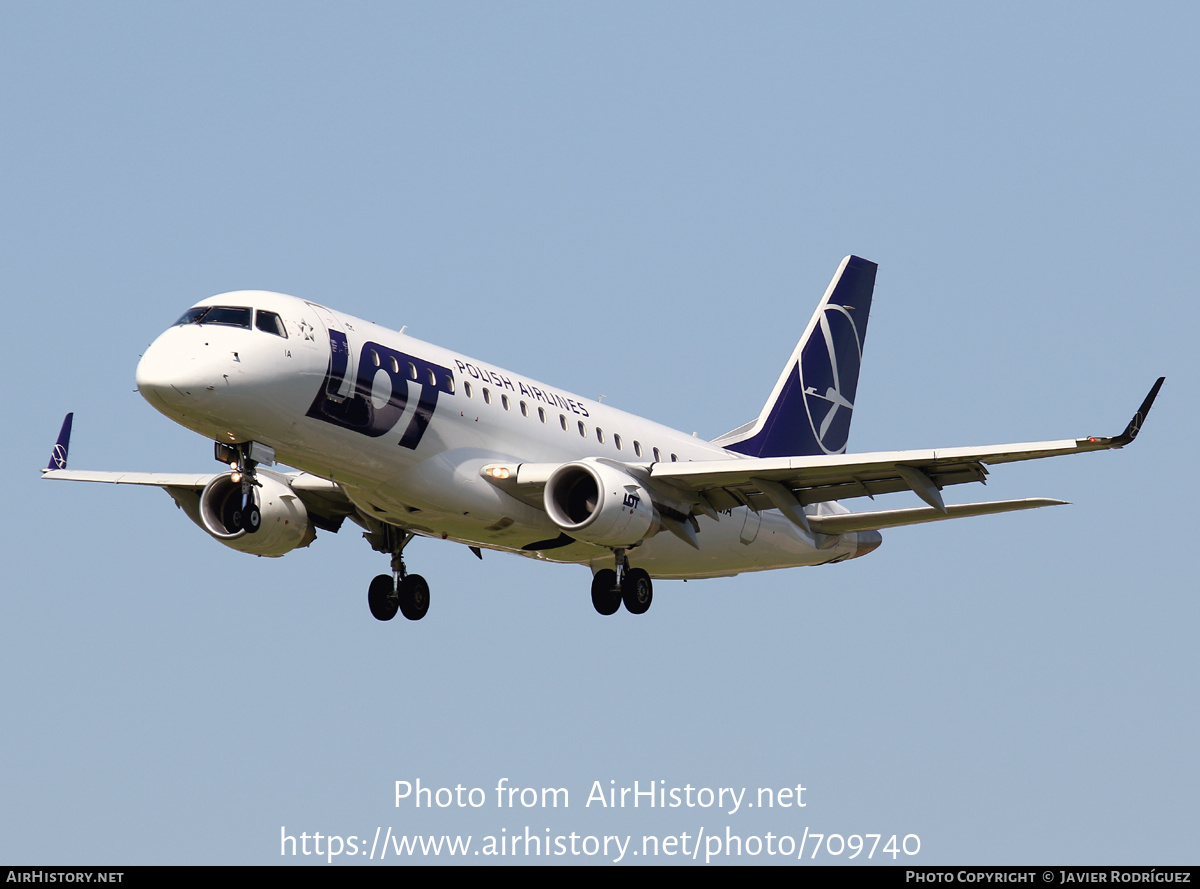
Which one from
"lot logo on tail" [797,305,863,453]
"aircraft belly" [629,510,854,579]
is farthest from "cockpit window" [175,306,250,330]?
"lot logo on tail" [797,305,863,453]

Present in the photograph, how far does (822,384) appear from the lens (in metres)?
42.1

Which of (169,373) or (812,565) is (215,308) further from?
(812,565)

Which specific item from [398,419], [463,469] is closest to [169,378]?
[398,419]

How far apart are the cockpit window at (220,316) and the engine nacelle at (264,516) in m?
4.99

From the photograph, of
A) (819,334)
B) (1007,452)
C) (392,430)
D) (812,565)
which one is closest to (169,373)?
(392,430)

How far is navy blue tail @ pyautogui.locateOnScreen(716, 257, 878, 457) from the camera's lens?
133ft

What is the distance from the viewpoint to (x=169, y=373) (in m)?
26.9

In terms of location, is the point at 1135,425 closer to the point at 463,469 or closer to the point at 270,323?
the point at 463,469

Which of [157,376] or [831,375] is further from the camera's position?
[831,375]

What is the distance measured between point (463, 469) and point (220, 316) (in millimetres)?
5321

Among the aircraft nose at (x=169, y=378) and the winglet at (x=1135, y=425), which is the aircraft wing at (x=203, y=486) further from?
the winglet at (x=1135, y=425)

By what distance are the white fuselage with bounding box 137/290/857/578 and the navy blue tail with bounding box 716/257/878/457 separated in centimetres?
483

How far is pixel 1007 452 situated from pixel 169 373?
46.9ft

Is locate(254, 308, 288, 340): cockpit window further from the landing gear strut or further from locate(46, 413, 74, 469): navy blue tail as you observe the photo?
locate(46, 413, 74, 469): navy blue tail
